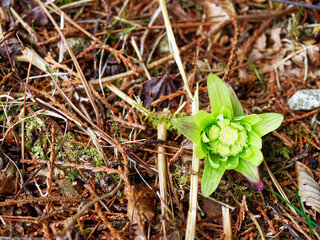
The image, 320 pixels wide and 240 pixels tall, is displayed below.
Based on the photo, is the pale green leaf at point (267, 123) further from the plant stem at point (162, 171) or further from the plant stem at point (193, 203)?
the plant stem at point (162, 171)

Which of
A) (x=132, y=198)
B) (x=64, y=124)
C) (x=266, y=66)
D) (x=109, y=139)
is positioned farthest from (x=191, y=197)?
(x=266, y=66)

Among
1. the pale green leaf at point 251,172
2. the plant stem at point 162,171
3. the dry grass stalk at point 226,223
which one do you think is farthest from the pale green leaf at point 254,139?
the plant stem at point 162,171

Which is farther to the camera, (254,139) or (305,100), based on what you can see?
(305,100)

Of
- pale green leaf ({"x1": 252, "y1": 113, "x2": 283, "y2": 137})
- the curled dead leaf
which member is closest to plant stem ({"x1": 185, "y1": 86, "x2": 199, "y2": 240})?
pale green leaf ({"x1": 252, "y1": 113, "x2": 283, "y2": 137})

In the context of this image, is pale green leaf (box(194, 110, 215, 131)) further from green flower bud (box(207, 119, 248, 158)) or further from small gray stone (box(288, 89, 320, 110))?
small gray stone (box(288, 89, 320, 110))

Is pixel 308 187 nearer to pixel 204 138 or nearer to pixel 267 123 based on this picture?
pixel 267 123

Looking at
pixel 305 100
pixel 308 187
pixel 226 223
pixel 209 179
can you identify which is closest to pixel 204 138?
pixel 209 179

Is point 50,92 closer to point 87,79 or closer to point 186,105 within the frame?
point 87,79
